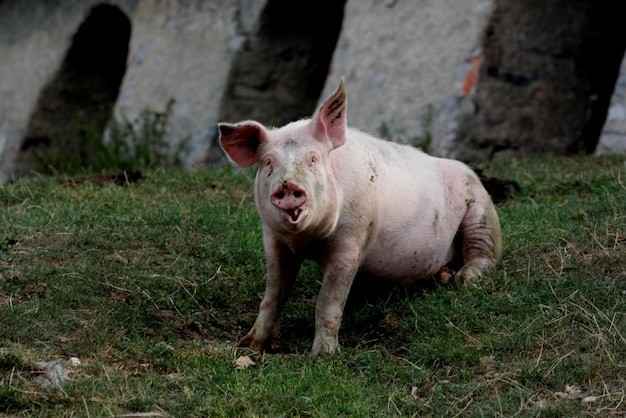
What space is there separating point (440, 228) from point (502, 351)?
3.77 feet

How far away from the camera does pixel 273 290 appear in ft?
16.1

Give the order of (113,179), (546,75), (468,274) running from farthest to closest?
(546,75), (113,179), (468,274)

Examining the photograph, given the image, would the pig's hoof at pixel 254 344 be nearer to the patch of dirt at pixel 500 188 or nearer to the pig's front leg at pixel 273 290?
the pig's front leg at pixel 273 290

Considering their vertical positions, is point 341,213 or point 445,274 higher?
point 341,213

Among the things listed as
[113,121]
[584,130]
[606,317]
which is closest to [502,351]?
[606,317]

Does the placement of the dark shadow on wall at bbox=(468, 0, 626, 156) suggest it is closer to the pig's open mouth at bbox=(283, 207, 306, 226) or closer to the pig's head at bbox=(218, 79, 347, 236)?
the pig's head at bbox=(218, 79, 347, 236)

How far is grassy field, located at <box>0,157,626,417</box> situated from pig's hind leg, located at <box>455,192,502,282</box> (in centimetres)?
10

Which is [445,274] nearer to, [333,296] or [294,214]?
[333,296]

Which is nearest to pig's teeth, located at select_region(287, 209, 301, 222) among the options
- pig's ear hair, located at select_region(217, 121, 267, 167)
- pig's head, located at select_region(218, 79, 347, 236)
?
pig's head, located at select_region(218, 79, 347, 236)

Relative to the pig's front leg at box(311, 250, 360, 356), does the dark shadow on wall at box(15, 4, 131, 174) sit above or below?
below

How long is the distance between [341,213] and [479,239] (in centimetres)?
117

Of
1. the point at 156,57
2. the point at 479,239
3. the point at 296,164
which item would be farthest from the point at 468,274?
the point at 156,57

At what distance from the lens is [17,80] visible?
1349 cm

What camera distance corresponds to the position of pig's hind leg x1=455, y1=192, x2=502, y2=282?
5473mm
